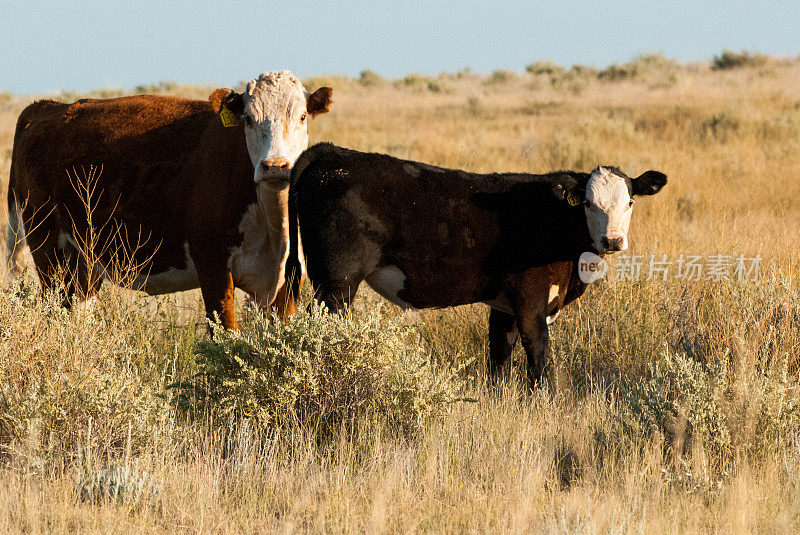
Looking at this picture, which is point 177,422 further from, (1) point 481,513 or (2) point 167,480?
(1) point 481,513

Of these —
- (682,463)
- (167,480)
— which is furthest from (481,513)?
(167,480)

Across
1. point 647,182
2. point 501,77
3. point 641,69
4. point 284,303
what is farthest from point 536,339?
point 501,77

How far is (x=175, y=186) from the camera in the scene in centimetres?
654

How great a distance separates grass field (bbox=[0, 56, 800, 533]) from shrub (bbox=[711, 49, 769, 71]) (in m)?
33.6

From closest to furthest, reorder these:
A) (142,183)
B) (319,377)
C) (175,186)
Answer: (319,377), (175,186), (142,183)

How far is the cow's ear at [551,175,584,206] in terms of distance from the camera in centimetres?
603

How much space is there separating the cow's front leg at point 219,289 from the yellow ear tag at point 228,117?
0.96m

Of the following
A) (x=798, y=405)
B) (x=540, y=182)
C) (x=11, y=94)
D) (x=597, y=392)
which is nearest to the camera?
(x=798, y=405)

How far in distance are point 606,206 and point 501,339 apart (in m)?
1.32

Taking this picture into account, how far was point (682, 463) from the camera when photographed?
4.59m

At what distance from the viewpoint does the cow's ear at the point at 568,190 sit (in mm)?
6031

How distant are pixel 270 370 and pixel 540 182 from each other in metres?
2.51

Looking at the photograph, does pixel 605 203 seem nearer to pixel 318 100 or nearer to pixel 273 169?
pixel 318 100

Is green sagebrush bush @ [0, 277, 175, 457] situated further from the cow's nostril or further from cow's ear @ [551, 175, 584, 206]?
cow's ear @ [551, 175, 584, 206]
